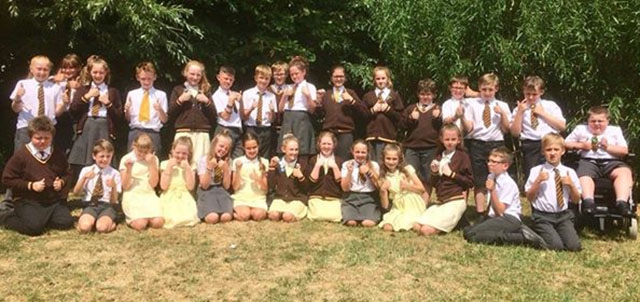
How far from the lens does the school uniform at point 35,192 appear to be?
259 inches

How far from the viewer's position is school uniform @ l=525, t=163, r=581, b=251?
21.0 ft

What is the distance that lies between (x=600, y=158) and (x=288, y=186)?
3.53m

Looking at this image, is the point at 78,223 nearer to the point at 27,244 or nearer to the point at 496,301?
the point at 27,244

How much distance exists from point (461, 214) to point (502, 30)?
3.34 m

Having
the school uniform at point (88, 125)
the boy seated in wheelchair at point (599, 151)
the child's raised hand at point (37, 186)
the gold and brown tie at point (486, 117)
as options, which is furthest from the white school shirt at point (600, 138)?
the child's raised hand at point (37, 186)

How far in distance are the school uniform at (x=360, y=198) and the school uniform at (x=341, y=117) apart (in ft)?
1.85

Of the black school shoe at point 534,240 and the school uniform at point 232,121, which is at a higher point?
the school uniform at point 232,121

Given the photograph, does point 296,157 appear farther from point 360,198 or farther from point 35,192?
point 35,192

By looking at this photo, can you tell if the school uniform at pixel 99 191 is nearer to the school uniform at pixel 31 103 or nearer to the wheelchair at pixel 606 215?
the school uniform at pixel 31 103

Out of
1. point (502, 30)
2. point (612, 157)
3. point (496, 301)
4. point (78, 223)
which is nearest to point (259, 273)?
point (496, 301)

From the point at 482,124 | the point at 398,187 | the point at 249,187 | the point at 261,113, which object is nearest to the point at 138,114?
the point at 261,113

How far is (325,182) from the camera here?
24.8ft

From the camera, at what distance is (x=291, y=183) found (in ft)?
25.2

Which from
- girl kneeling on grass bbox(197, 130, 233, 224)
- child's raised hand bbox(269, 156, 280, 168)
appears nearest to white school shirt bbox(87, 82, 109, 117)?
girl kneeling on grass bbox(197, 130, 233, 224)
